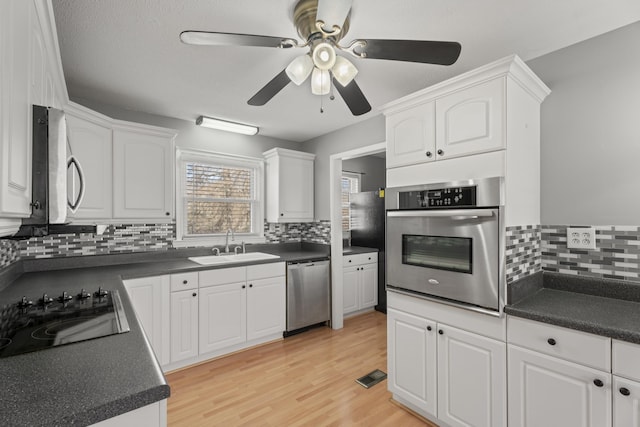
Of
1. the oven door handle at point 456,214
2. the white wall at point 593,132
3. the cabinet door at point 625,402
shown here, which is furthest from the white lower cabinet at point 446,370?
the white wall at point 593,132

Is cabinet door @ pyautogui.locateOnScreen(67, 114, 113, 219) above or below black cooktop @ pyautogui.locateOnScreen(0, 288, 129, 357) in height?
above

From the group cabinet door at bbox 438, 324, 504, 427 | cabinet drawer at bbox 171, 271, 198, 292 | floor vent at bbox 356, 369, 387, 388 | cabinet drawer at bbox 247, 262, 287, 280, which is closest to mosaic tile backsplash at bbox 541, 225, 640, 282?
cabinet door at bbox 438, 324, 504, 427

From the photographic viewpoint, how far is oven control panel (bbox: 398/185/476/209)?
5.79ft

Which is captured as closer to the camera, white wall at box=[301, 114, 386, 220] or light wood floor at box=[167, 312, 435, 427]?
light wood floor at box=[167, 312, 435, 427]

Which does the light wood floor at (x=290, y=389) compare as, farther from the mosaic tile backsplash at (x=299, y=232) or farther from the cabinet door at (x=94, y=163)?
the cabinet door at (x=94, y=163)

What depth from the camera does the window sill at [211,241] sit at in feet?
10.8

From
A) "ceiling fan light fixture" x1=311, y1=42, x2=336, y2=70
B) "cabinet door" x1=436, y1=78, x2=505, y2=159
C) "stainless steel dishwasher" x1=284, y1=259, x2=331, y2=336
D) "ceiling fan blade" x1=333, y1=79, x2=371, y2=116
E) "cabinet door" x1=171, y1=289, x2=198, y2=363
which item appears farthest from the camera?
"stainless steel dishwasher" x1=284, y1=259, x2=331, y2=336

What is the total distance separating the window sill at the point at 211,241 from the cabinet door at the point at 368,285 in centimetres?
141

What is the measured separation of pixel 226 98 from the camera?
2.74 m

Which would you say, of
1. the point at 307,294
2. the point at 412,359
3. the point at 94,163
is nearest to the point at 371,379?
the point at 412,359

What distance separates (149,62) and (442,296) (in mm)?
2501

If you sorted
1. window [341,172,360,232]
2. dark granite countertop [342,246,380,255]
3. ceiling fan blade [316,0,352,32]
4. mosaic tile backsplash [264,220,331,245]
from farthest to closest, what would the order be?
1. window [341,172,360,232]
2. dark granite countertop [342,246,380,255]
3. mosaic tile backsplash [264,220,331,245]
4. ceiling fan blade [316,0,352,32]

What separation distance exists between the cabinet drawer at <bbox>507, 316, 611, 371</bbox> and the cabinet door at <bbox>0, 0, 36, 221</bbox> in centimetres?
210

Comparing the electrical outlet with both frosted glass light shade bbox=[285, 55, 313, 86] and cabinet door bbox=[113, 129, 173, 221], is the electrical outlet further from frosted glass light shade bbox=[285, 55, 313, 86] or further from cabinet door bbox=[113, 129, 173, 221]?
cabinet door bbox=[113, 129, 173, 221]
